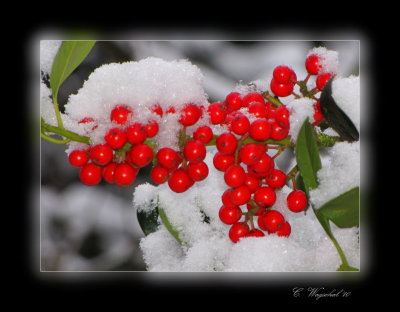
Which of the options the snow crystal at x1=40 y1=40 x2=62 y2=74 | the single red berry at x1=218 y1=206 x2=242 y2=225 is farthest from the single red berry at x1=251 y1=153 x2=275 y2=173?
the snow crystal at x1=40 y1=40 x2=62 y2=74

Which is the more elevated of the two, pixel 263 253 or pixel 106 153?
pixel 106 153

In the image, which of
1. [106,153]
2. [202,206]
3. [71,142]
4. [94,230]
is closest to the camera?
[106,153]

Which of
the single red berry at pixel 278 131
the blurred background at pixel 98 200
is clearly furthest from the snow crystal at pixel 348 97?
the blurred background at pixel 98 200

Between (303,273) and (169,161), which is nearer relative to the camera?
(169,161)

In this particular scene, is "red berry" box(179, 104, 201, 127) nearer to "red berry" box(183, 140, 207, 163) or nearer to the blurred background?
"red berry" box(183, 140, 207, 163)

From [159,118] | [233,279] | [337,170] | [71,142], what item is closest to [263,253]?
[233,279]

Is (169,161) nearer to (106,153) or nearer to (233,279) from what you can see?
(106,153)

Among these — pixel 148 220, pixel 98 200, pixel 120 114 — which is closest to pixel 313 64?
pixel 120 114
